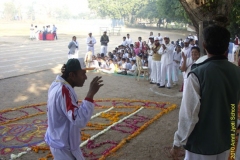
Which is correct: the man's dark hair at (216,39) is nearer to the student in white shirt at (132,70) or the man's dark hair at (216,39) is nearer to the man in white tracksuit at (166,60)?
the man in white tracksuit at (166,60)

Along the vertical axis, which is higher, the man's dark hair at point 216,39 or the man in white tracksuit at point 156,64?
the man's dark hair at point 216,39

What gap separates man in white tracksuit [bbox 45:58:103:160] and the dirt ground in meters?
2.52

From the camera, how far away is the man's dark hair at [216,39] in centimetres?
255

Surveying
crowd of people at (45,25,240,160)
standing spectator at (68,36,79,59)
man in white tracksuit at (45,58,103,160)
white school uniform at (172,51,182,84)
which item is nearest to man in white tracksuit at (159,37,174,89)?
white school uniform at (172,51,182,84)

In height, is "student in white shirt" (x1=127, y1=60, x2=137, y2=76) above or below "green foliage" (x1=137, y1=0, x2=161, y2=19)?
below

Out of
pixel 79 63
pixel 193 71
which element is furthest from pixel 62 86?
pixel 193 71

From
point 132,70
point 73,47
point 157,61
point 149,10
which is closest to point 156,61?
point 157,61

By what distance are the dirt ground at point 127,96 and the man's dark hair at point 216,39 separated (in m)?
3.47

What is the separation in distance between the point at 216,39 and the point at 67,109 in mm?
1624

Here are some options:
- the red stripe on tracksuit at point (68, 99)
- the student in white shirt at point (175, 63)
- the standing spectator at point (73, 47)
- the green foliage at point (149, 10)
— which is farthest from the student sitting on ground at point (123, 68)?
the green foliage at point (149, 10)

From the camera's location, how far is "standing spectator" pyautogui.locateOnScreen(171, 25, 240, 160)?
101 inches

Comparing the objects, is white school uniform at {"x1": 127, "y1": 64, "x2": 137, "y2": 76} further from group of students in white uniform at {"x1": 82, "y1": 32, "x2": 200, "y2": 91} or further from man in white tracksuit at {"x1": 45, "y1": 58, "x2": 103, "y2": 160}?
man in white tracksuit at {"x1": 45, "y1": 58, "x2": 103, "y2": 160}

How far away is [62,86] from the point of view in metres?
3.12

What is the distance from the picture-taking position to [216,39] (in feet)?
8.40
